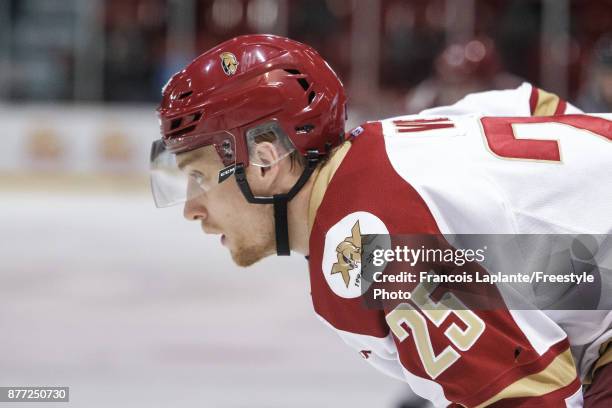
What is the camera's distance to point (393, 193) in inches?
53.6

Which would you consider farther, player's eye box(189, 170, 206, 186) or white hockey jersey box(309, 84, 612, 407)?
player's eye box(189, 170, 206, 186)

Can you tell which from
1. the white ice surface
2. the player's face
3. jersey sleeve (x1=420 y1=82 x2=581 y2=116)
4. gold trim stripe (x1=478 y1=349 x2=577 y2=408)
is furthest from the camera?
the white ice surface

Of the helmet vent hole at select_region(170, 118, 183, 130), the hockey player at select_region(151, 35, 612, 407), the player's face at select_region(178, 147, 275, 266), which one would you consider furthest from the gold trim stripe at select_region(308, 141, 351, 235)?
the helmet vent hole at select_region(170, 118, 183, 130)

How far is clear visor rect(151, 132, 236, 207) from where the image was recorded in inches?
60.3

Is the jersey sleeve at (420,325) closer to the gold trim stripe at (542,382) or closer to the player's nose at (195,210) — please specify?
the gold trim stripe at (542,382)

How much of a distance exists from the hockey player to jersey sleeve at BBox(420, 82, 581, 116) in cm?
18

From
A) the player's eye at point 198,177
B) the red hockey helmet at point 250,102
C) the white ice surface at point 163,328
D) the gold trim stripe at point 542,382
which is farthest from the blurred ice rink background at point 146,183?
the gold trim stripe at point 542,382

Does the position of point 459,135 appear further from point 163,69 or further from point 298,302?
point 163,69

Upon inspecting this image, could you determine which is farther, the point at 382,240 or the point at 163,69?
the point at 163,69

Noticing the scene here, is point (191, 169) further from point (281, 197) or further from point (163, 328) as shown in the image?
point (163, 328)

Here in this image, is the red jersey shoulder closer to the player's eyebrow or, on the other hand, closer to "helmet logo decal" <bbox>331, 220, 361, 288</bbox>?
"helmet logo decal" <bbox>331, 220, 361, 288</bbox>

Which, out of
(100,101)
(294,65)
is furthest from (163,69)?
(294,65)

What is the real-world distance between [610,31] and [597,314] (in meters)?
7.54

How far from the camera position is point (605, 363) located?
1486mm
